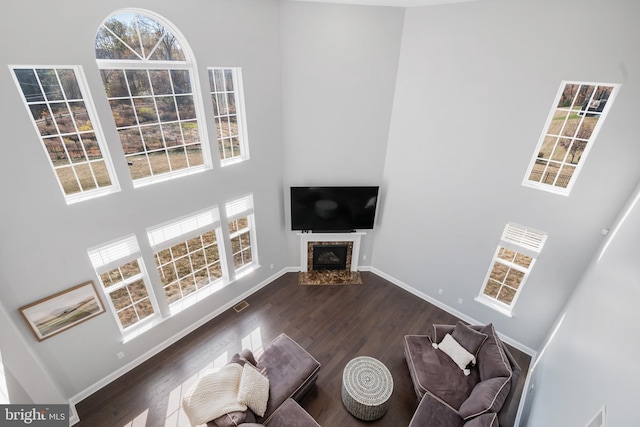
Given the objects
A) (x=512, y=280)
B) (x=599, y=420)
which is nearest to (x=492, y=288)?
(x=512, y=280)

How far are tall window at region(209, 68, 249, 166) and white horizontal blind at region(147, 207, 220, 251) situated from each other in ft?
3.37

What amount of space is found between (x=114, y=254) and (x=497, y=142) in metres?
6.19

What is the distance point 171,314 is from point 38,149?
3.20m

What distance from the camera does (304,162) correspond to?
5945 mm

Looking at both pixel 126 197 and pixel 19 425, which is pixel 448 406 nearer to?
pixel 19 425

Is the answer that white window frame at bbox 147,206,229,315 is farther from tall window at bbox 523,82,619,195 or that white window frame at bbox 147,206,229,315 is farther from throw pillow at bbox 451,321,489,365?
tall window at bbox 523,82,619,195

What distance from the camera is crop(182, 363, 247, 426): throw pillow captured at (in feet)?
10.8

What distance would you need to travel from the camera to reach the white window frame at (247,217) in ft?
17.8

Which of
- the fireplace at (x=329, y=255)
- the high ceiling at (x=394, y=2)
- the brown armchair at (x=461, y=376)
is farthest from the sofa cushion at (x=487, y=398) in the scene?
the high ceiling at (x=394, y=2)

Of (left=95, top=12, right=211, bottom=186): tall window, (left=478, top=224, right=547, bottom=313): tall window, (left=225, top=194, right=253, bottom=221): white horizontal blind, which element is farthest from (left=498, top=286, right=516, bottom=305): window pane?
(left=95, top=12, right=211, bottom=186): tall window

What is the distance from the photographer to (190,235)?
4910 millimetres

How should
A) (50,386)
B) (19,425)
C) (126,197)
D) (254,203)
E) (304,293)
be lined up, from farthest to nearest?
(304,293) < (254,203) < (126,197) < (50,386) < (19,425)

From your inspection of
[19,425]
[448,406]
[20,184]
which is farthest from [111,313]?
[448,406]

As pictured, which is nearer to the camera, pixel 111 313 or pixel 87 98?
pixel 87 98
